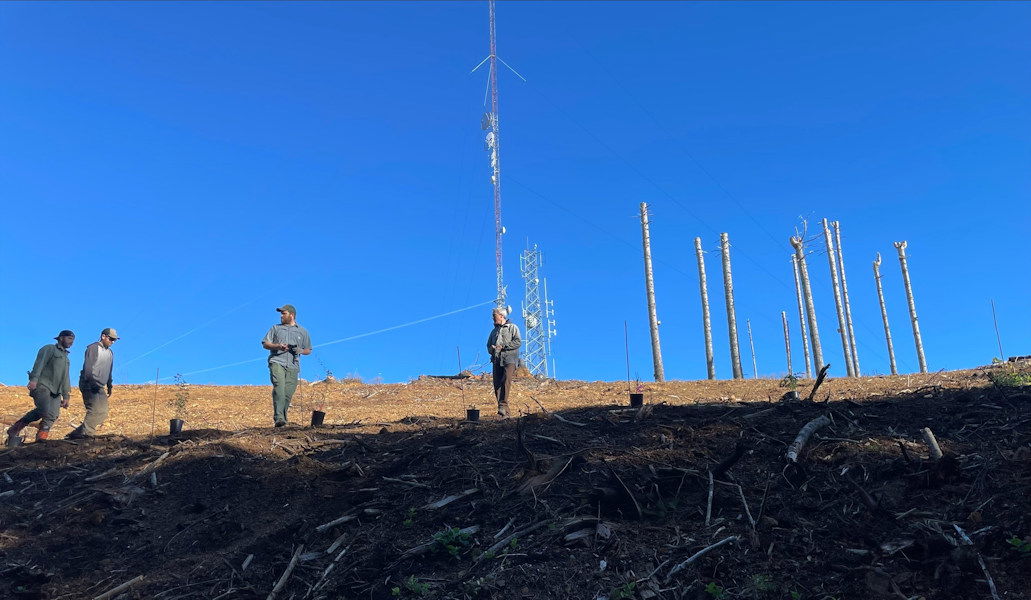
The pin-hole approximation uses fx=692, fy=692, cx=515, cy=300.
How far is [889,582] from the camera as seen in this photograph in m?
3.83

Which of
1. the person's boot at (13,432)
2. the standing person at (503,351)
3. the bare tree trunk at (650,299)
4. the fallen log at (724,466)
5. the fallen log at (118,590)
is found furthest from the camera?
the bare tree trunk at (650,299)

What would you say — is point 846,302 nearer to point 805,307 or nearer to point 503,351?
point 805,307

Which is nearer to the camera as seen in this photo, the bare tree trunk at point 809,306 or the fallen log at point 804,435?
the fallen log at point 804,435

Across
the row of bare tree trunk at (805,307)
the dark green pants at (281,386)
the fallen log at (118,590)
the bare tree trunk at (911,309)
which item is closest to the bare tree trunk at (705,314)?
the row of bare tree trunk at (805,307)

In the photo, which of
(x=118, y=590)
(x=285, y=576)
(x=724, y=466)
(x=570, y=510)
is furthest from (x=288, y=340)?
(x=724, y=466)

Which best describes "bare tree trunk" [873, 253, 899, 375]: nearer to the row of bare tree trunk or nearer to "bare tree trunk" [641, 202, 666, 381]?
the row of bare tree trunk

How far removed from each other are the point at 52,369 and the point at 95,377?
0.73 m

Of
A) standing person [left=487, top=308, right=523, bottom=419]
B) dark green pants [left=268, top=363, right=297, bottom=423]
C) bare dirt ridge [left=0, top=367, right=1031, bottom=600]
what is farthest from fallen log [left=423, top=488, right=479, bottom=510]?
dark green pants [left=268, top=363, right=297, bottom=423]

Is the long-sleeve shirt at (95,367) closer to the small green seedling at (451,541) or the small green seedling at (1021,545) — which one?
the small green seedling at (451,541)

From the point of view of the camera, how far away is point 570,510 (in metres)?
5.07

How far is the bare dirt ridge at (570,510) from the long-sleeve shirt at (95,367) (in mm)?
2508

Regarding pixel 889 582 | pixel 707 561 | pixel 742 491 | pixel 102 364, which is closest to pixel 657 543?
pixel 707 561

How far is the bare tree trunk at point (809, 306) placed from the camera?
2711cm

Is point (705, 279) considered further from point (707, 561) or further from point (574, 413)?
point (707, 561)
